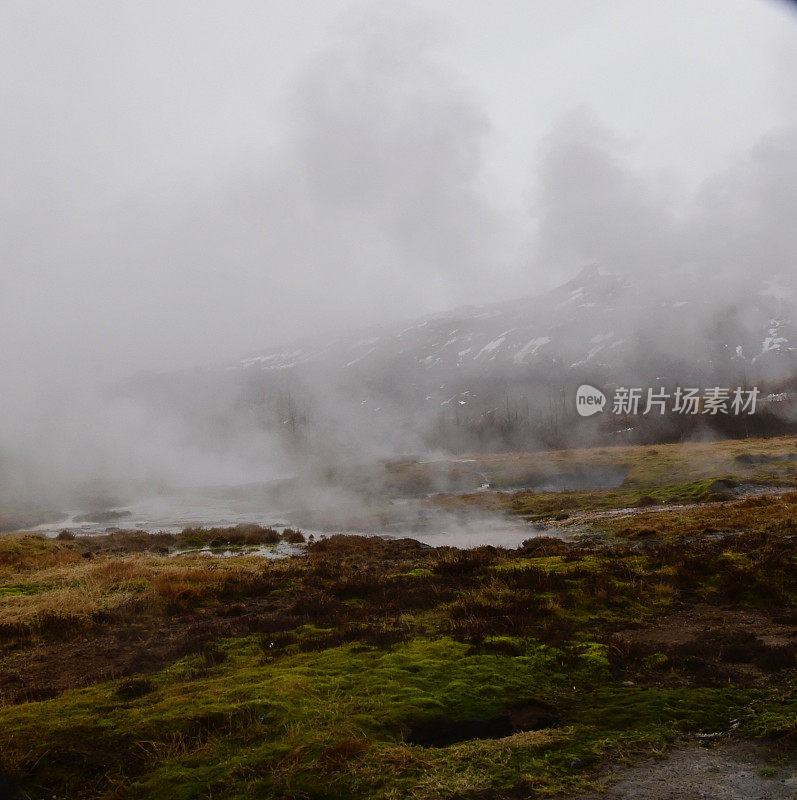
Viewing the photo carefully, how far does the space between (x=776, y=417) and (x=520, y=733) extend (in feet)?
347

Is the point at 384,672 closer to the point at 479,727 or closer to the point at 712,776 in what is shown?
the point at 479,727

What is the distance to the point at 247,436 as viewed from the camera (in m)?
109

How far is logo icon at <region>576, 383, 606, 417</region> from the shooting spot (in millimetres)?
136625

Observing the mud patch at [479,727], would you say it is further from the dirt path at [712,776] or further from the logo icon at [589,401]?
the logo icon at [589,401]

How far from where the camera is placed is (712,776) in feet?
21.4

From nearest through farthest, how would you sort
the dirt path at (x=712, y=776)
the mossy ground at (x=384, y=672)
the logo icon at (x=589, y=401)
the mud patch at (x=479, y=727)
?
the dirt path at (x=712, y=776)
the mossy ground at (x=384, y=672)
the mud patch at (x=479, y=727)
the logo icon at (x=589, y=401)

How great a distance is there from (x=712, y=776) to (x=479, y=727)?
293cm

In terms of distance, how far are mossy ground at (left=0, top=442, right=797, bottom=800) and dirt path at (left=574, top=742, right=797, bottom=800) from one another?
325mm

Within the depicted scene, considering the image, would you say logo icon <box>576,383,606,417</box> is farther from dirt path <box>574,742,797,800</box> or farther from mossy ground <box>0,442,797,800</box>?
dirt path <box>574,742,797,800</box>

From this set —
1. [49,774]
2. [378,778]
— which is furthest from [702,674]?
[49,774]

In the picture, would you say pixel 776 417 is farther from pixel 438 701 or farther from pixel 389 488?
pixel 438 701

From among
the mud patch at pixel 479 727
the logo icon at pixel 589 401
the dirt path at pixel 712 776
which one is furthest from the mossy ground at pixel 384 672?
the logo icon at pixel 589 401

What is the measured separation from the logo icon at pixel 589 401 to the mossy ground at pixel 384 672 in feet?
396

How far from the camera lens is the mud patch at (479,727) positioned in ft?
25.8
